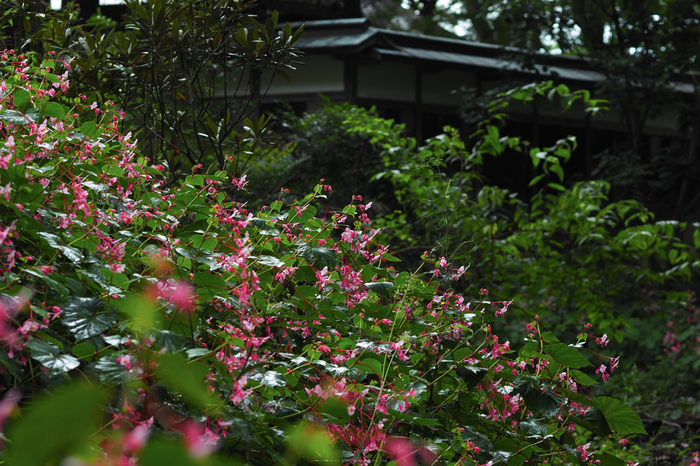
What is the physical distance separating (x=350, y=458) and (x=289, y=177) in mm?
5803

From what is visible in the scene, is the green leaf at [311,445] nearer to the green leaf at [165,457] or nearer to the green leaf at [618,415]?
the green leaf at [165,457]

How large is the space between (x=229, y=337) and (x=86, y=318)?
294mm

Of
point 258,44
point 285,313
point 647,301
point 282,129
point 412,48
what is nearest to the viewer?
point 285,313

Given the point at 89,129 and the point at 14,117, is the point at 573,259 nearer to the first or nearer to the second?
the point at 89,129

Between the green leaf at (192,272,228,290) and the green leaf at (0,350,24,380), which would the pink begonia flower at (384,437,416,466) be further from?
the green leaf at (0,350,24,380)

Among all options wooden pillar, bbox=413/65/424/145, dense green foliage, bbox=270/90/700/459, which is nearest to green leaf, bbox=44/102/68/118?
dense green foliage, bbox=270/90/700/459

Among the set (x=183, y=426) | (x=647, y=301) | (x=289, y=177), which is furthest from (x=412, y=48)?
(x=183, y=426)

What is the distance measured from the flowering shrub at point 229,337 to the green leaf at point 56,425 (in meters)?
0.16

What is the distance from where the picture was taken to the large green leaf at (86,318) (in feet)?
4.33

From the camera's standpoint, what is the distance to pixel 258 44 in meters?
3.25

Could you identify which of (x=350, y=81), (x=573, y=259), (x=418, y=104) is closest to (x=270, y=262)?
(x=573, y=259)

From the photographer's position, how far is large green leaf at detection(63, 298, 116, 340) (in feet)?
4.33

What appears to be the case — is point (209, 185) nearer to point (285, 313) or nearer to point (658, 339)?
point (285, 313)

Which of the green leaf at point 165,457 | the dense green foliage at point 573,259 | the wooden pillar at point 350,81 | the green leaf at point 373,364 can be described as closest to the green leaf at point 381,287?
the green leaf at point 373,364
